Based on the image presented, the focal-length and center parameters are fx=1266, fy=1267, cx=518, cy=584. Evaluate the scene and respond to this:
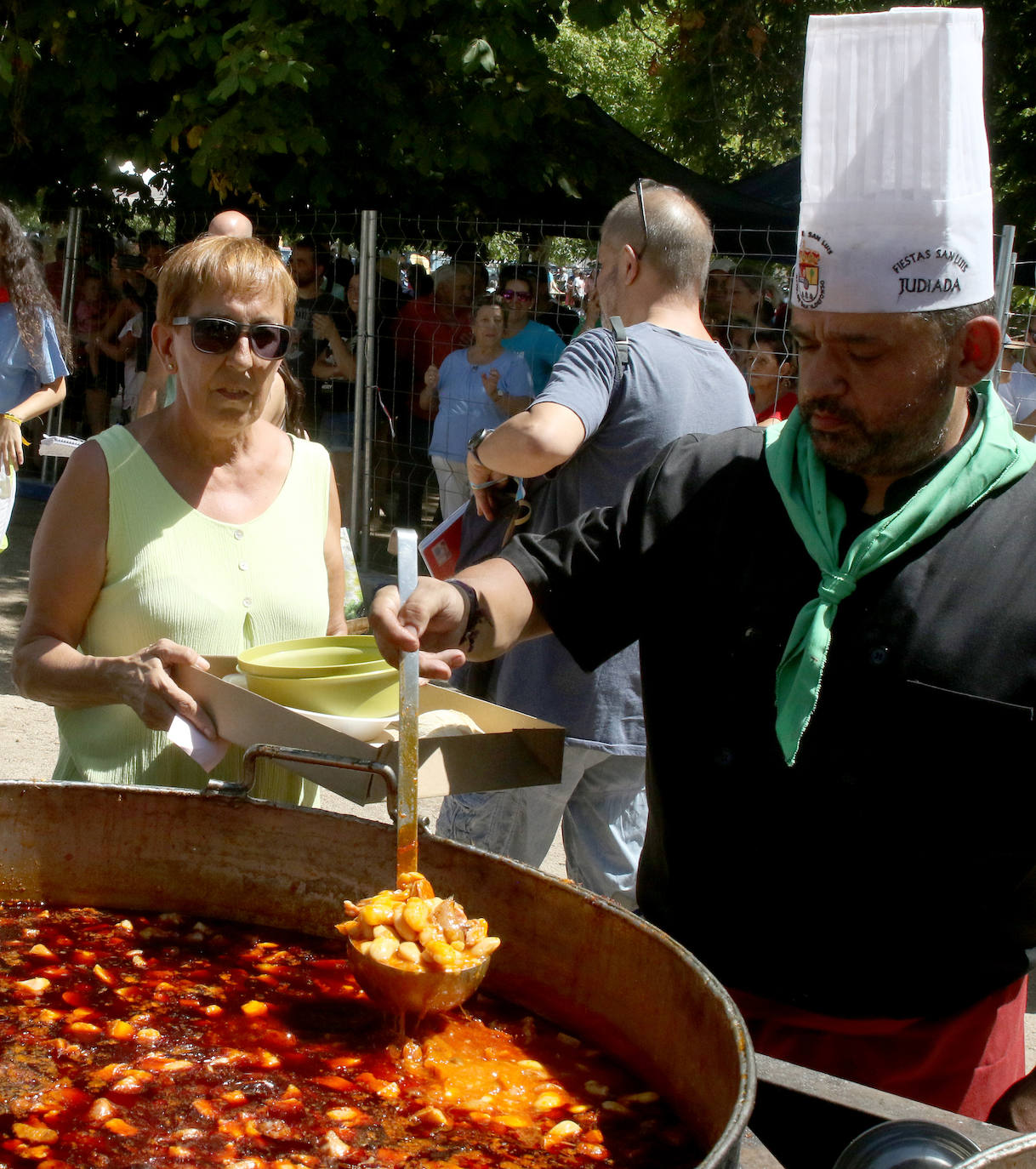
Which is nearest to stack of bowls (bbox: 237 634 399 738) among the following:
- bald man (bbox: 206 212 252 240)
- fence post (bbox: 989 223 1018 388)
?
bald man (bbox: 206 212 252 240)

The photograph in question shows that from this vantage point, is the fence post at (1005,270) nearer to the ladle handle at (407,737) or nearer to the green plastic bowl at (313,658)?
the green plastic bowl at (313,658)

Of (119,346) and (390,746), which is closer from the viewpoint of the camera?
(390,746)

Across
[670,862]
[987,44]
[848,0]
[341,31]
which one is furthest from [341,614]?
[848,0]

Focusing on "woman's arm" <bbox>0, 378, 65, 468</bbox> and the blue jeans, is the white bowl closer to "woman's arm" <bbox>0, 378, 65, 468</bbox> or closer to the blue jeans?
the blue jeans

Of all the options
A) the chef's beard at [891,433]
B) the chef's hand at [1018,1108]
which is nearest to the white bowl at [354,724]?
Result: the chef's beard at [891,433]

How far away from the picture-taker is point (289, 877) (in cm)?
198

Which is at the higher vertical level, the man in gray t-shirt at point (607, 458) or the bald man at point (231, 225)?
the bald man at point (231, 225)

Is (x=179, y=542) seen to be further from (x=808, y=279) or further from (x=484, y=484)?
(x=808, y=279)

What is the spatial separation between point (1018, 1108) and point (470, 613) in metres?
1.04

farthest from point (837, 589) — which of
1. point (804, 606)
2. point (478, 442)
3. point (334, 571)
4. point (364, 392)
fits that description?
point (364, 392)

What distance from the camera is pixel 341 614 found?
2.88 m

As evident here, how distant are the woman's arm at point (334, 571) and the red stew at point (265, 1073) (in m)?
1.01

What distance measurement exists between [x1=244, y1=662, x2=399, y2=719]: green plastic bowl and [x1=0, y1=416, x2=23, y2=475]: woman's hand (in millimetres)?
3978

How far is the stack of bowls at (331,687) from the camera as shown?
6.64ft
